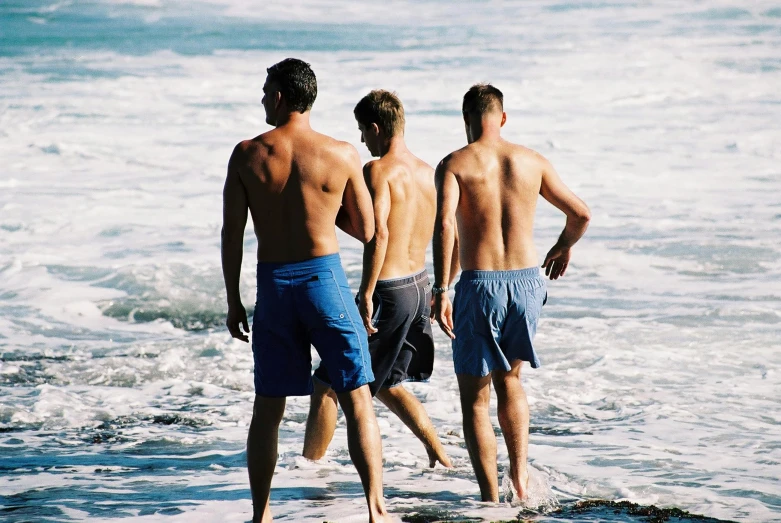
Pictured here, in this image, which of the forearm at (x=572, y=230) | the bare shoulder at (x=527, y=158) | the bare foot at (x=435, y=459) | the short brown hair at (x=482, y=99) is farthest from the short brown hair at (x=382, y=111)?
the bare foot at (x=435, y=459)

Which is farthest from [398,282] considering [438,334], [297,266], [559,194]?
[438,334]

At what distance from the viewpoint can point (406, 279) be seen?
4867 millimetres

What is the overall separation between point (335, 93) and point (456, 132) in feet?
21.4

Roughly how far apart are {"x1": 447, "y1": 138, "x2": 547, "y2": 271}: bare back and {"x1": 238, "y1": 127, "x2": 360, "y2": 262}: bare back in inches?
31.0

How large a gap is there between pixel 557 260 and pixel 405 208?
742 mm

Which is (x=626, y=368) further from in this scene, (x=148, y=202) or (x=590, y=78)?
(x=590, y=78)

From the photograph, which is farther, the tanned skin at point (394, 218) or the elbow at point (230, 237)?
the tanned skin at point (394, 218)

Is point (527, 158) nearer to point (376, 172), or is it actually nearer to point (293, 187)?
point (376, 172)

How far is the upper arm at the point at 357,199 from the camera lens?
156 inches

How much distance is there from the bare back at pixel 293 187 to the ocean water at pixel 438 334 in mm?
1219

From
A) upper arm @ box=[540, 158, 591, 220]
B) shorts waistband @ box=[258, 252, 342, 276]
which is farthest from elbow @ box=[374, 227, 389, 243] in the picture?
upper arm @ box=[540, 158, 591, 220]

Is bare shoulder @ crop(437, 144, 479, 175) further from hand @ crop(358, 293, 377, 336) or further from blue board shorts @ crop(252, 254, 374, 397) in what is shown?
blue board shorts @ crop(252, 254, 374, 397)

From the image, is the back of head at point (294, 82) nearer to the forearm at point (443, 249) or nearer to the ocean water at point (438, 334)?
the forearm at point (443, 249)

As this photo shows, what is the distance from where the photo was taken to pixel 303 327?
4000mm
